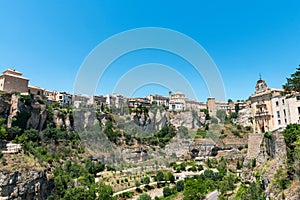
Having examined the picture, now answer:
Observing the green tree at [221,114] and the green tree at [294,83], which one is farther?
the green tree at [221,114]

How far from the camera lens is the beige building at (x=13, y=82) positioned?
23328 mm

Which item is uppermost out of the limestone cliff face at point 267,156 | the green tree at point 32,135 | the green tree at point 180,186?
the green tree at point 32,135

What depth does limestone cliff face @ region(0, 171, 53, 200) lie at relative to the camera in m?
14.8

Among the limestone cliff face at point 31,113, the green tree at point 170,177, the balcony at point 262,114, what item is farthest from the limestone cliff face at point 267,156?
the limestone cliff face at point 31,113

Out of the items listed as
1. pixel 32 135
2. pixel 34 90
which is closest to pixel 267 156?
pixel 32 135

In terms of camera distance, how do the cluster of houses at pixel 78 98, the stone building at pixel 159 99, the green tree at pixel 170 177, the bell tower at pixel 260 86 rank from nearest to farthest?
the bell tower at pixel 260 86
the green tree at pixel 170 177
the cluster of houses at pixel 78 98
the stone building at pixel 159 99

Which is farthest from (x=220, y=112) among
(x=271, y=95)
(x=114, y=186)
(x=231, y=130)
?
(x=114, y=186)

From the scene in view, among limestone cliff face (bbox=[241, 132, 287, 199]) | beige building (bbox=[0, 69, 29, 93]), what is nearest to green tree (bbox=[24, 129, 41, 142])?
beige building (bbox=[0, 69, 29, 93])

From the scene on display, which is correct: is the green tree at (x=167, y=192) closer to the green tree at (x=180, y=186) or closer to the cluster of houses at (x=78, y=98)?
the green tree at (x=180, y=186)

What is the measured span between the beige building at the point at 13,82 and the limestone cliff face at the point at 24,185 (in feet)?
38.5

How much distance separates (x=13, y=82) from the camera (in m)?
24.1

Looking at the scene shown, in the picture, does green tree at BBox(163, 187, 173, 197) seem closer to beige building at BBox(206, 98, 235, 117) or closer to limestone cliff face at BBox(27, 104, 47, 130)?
limestone cliff face at BBox(27, 104, 47, 130)

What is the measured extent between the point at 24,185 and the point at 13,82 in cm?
1315

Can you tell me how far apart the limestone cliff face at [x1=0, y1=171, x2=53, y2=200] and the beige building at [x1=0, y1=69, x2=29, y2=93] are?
11726 millimetres
